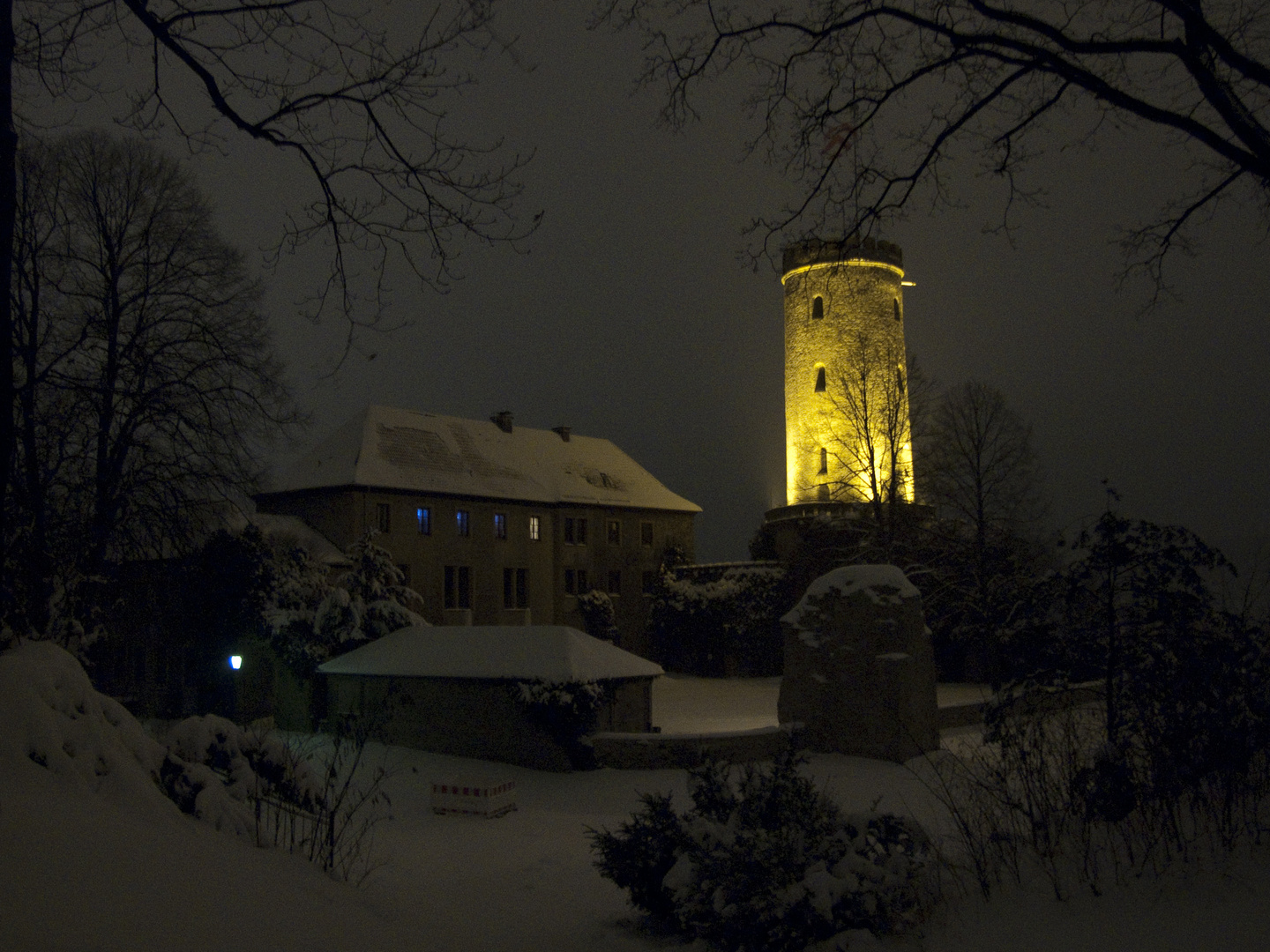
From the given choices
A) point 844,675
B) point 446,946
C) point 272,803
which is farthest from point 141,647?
point 446,946

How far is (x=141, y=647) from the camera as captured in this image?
28781 mm

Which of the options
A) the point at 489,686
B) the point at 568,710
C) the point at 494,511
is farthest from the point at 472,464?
→ the point at 568,710

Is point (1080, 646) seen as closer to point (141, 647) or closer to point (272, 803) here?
point (272, 803)

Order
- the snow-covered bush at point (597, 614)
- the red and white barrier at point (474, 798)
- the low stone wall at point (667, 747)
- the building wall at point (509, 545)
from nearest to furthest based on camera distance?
the red and white barrier at point (474, 798)
the low stone wall at point (667, 747)
the building wall at point (509, 545)
the snow-covered bush at point (597, 614)

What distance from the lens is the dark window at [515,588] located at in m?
38.9

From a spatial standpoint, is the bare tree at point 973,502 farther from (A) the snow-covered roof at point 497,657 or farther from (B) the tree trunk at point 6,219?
(B) the tree trunk at point 6,219

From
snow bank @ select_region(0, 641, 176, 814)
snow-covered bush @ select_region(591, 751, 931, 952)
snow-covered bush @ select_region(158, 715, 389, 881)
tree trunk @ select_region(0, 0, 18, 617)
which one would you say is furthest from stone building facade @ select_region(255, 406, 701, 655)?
tree trunk @ select_region(0, 0, 18, 617)

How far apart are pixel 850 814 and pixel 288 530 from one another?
28558 mm

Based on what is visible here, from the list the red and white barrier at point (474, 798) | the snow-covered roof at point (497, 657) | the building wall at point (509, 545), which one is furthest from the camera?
the building wall at point (509, 545)

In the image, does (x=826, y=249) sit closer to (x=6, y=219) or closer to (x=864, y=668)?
(x=6, y=219)

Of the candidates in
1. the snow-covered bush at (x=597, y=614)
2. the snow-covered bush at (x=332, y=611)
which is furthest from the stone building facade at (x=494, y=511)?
the snow-covered bush at (x=332, y=611)

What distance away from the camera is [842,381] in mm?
38844

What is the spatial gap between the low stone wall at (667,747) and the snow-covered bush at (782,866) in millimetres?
10918

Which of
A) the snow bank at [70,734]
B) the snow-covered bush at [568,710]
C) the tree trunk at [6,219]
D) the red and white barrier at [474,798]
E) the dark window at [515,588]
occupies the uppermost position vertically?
the tree trunk at [6,219]
